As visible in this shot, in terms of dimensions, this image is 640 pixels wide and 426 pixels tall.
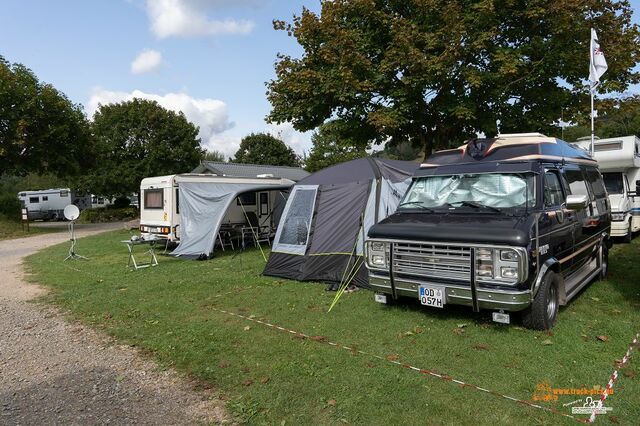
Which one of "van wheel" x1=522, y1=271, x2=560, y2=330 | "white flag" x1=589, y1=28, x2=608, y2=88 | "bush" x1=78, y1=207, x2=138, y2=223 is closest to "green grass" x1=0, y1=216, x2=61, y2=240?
"bush" x1=78, y1=207, x2=138, y2=223

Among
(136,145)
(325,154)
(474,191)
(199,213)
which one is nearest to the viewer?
(474,191)

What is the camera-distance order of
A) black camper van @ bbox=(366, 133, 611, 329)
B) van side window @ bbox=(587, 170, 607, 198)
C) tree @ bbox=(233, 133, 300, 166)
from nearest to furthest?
black camper van @ bbox=(366, 133, 611, 329), van side window @ bbox=(587, 170, 607, 198), tree @ bbox=(233, 133, 300, 166)

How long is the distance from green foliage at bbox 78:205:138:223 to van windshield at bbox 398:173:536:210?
104 feet

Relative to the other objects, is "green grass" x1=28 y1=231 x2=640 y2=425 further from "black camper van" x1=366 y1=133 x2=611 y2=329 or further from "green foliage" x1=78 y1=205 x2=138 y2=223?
"green foliage" x1=78 y1=205 x2=138 y2=223

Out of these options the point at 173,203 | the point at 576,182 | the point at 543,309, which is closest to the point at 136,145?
the point at 173,203

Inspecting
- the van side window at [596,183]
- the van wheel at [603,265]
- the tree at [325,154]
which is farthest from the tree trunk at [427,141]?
the tree at [325,154]

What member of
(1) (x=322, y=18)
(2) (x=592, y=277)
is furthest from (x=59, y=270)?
(2) (x=592, y=277)

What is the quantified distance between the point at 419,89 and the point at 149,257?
9230 mm

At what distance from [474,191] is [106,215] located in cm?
3320

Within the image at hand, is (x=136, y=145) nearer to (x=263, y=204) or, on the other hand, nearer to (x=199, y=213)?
(x=263, y=204)

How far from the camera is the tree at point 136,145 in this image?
32.4 metres

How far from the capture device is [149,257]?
13312 millimetres

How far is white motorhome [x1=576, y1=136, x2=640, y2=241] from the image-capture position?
455 inches

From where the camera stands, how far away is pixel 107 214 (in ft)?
110
